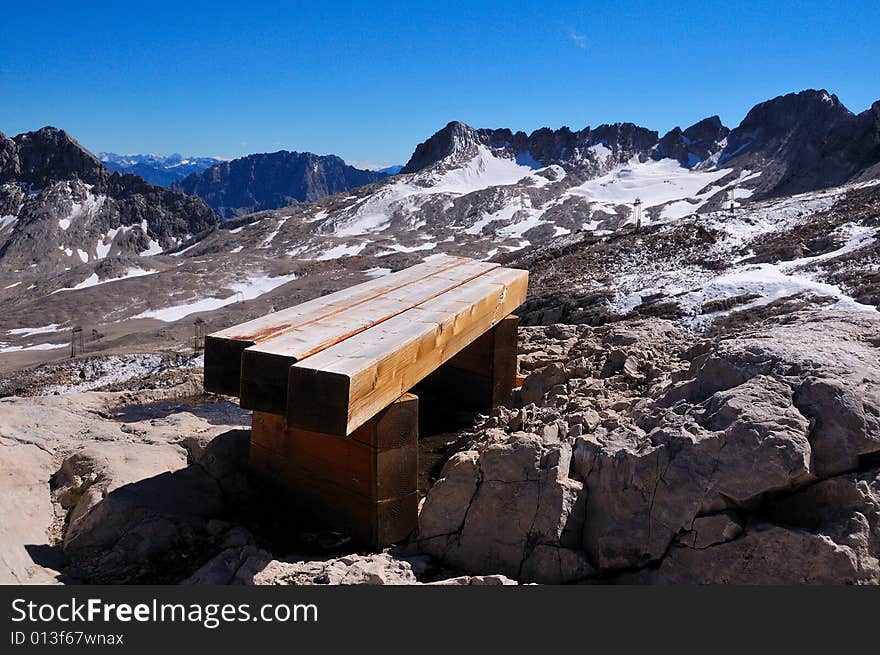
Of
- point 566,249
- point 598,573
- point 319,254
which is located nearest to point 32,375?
point 566,249

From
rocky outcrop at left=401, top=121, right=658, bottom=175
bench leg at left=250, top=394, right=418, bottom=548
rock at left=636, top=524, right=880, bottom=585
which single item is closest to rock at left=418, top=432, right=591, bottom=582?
bench leg at left=250, top=394, right=418, bottom=548

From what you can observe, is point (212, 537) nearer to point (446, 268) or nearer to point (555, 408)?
point (555, 408)

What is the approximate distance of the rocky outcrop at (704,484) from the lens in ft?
10.9

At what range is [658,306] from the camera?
13.8m

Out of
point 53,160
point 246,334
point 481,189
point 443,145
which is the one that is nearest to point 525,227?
point 481,189

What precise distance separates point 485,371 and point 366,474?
10.7 feet

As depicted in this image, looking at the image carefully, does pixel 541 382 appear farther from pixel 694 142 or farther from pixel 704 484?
pixel 694 142

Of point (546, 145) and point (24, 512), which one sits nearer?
point (24, 512)

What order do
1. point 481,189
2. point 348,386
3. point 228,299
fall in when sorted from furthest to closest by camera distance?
point 481,189 → point 228,299 → point 348,386

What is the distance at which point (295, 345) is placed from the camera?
163 inches

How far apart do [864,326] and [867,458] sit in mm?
2018

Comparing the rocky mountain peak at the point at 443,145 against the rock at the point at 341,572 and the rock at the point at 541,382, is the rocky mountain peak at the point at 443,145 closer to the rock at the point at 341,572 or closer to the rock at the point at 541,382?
the rock at the point at 541,382

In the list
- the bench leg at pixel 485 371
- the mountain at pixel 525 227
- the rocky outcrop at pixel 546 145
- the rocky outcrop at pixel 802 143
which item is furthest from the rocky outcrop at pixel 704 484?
the rocky outcrop at pixel 546 145

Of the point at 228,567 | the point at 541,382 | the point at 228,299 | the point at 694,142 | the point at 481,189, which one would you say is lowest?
the point at 228,299
